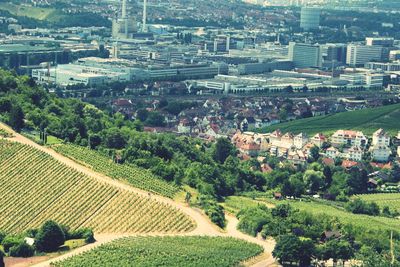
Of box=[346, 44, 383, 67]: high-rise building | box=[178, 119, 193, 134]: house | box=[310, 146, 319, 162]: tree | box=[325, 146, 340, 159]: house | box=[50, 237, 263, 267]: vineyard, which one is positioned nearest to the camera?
box=[50, 237, 263, 267]: vineyard

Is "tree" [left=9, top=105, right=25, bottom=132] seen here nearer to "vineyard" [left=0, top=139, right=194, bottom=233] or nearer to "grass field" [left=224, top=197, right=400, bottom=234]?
"vineyard" [left=0, top=139, right=194, bottom=233]

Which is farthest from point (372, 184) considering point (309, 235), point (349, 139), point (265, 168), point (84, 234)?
point (84, 234)

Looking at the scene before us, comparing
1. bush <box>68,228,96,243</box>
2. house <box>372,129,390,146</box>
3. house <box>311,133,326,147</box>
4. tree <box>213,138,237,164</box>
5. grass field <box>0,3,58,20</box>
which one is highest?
bush <box>68,228,96,243</box>

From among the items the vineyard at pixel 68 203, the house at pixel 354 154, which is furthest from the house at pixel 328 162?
the vineyard at pixel 68 203

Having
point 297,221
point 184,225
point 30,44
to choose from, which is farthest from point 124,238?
point 30,44

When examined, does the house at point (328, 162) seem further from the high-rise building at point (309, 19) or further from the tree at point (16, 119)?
the high-rise building at point (309, 19)

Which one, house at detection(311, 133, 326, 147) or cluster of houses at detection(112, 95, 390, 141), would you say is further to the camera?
cluster of houses at detection(112, 95, 390, 141)

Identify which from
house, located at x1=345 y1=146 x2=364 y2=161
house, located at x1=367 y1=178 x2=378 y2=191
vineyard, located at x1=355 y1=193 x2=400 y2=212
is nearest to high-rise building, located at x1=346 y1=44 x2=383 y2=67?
house, located at x1=345 y1=146 x2=364 y2=161

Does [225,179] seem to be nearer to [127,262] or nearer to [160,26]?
[127,262]
